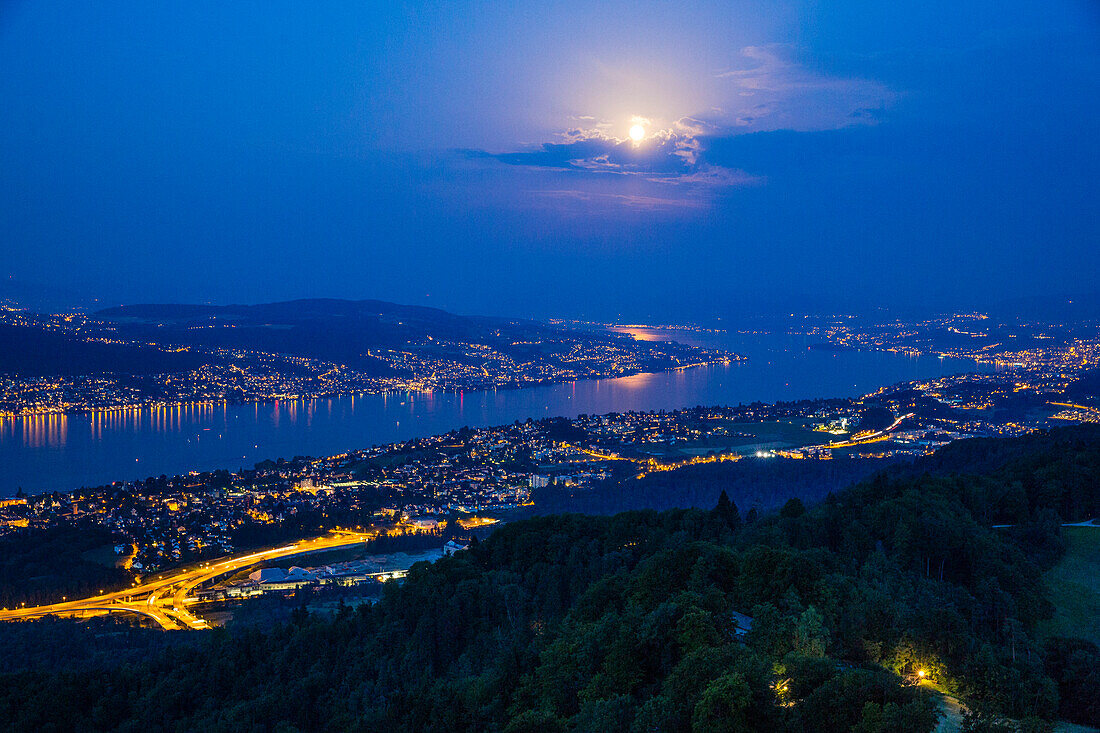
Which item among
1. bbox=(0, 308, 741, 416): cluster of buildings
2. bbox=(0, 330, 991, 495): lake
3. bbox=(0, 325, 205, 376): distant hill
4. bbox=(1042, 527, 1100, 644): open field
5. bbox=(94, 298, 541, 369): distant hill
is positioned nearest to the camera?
bbox=(1042, 527, 1100, 644): open field

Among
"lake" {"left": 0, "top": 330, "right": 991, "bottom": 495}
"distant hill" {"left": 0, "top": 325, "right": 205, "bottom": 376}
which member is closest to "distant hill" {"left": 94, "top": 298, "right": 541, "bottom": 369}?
"distant hill" {"left": 0, "top": 325, "right": 205, "bottom": 376}

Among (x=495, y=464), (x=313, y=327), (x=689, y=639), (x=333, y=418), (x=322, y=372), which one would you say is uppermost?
(x=313, y=327)

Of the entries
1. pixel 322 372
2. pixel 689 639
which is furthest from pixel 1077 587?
pixel 322 372

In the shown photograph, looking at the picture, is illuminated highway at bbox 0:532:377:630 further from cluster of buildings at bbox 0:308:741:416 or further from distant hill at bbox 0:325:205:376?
distant hill at bbox 0:325:205:376

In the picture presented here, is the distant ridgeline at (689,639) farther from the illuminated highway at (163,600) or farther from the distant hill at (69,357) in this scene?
the distant hill at (69,357)

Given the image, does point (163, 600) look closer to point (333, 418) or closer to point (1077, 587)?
point (1077, 587)
